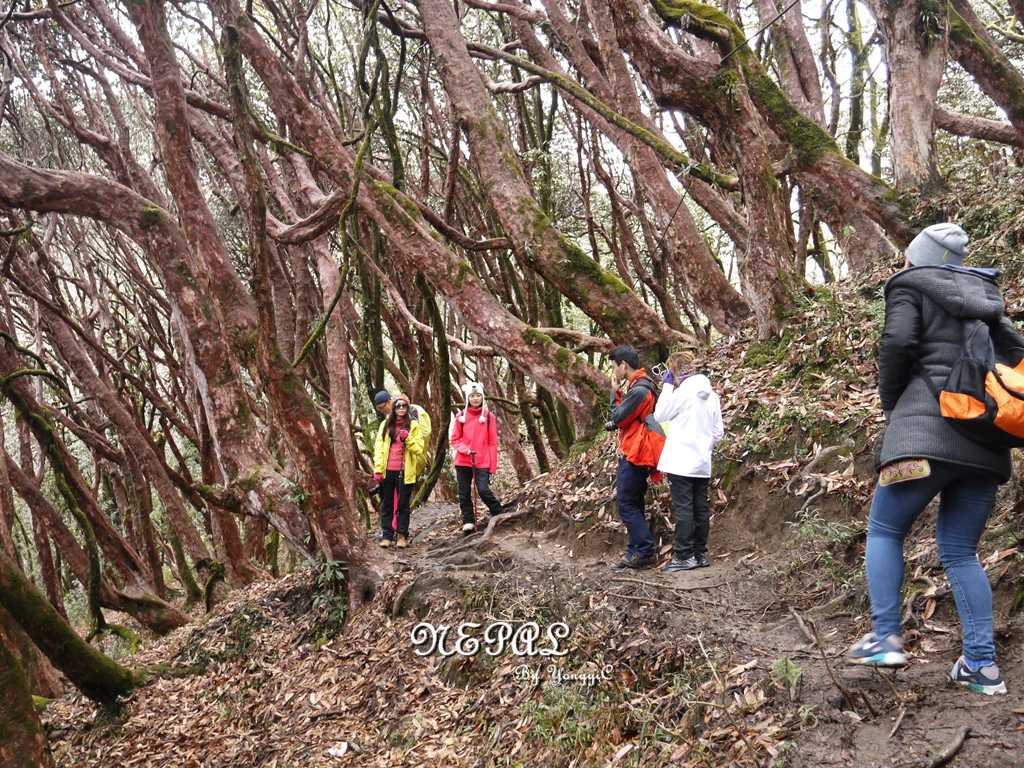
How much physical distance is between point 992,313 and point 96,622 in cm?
1029

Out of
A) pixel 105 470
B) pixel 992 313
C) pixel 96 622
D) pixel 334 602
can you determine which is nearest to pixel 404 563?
pixel 334 602

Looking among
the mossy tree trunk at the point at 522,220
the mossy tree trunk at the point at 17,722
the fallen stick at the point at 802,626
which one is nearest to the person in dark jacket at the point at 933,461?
the fallen stick at the point at 802,626

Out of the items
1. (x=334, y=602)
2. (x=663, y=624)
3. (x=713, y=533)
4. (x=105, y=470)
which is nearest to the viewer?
(x=663, y=624)

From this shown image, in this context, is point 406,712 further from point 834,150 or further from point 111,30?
point 111,30

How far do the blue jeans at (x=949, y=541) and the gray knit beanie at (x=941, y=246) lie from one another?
2.96ft

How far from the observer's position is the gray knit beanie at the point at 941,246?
3.27 meters

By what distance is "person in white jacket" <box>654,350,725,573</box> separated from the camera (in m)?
5.60

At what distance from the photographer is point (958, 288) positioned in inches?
124

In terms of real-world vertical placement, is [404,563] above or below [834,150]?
below

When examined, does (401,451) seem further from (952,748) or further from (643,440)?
(952,748)

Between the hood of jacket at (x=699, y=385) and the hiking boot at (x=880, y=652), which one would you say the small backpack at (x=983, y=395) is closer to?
the hiking boot at (x=880, y=652)

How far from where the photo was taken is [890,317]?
3.24 meters

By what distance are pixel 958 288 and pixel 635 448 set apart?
308cm

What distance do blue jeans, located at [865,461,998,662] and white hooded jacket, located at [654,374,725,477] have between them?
90.1 inches
